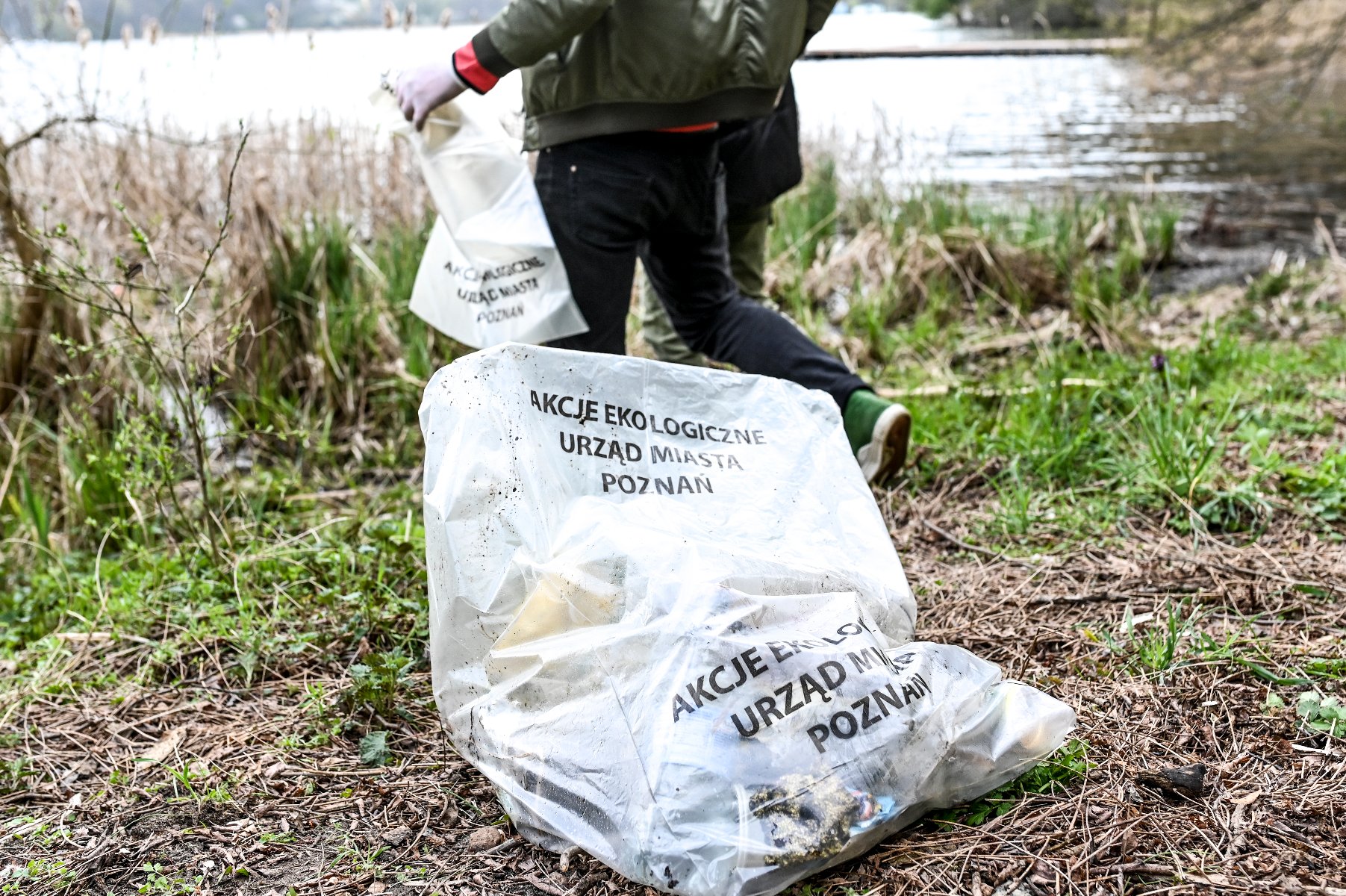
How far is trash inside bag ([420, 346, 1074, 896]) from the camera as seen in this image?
3.93 feet

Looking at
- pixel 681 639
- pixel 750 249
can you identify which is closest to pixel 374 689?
pixel 681 639

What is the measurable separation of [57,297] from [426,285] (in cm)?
168

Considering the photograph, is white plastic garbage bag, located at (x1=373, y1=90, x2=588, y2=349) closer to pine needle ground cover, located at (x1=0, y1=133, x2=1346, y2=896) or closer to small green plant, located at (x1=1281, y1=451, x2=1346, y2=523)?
pine needle ground cover, located at (x1=0, y1=133, x2=1346, y2=896)

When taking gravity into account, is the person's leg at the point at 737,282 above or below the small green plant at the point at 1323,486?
above

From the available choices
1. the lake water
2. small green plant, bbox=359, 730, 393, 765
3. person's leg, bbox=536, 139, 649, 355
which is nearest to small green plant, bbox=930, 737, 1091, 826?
small green plant, bbox=359, 730, 393, 765

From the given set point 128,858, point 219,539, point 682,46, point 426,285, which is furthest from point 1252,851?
point 219,539

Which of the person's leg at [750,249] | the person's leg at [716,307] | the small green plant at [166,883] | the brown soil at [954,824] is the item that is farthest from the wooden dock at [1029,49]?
the small green plant at [166,883]

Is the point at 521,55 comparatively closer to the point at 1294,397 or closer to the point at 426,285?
the point at 426,285

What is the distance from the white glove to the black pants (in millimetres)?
223

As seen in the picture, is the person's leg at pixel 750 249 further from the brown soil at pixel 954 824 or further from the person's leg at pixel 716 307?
the brown soil at pixel 954 824

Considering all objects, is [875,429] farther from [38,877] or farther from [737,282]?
[38,877]

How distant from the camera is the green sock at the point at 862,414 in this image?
2.32 m

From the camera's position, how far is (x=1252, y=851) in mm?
1227

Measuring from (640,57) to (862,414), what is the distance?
90 centimetres
